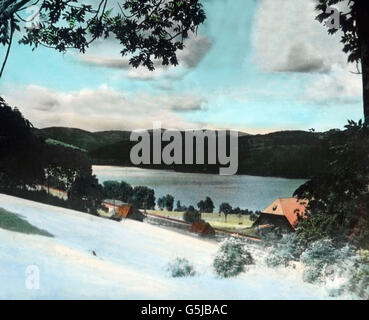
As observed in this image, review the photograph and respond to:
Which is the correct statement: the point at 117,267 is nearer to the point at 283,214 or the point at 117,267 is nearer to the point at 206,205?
the point at 206,205

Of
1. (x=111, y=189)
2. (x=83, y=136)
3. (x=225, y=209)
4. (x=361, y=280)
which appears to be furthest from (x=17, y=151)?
(x=361, y=280)

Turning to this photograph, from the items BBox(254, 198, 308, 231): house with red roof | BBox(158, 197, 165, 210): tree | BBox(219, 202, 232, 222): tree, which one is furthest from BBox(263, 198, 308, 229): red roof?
BBox(158, 197, 165, 210): tree

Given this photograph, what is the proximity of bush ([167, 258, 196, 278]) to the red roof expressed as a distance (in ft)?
3.79

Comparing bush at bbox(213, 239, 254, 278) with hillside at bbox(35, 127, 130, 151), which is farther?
hillside at bbox(35, 127, 130, 151)

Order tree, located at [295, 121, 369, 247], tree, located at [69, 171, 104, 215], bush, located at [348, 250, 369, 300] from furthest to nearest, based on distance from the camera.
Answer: tree, located at [69, 171, 104, 215] < tree, located at [295, 121, 369, 247] < bush, located at [348, 250, 369, 300]

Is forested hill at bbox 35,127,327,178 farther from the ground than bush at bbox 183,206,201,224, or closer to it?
farther from the ground

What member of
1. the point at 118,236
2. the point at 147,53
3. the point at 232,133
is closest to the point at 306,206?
the point at 232,133

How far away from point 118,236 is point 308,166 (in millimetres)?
2341

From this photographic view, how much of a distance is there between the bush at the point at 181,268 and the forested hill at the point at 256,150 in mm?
1050

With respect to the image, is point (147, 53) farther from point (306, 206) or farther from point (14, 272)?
point (14, 272)

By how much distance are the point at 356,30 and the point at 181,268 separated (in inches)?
133

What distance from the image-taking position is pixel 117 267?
4898 millimetres

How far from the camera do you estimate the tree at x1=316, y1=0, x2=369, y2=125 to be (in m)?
4.96

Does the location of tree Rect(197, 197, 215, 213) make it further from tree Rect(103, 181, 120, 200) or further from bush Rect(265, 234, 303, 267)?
tree Rect(103, 181, 120, 200)
